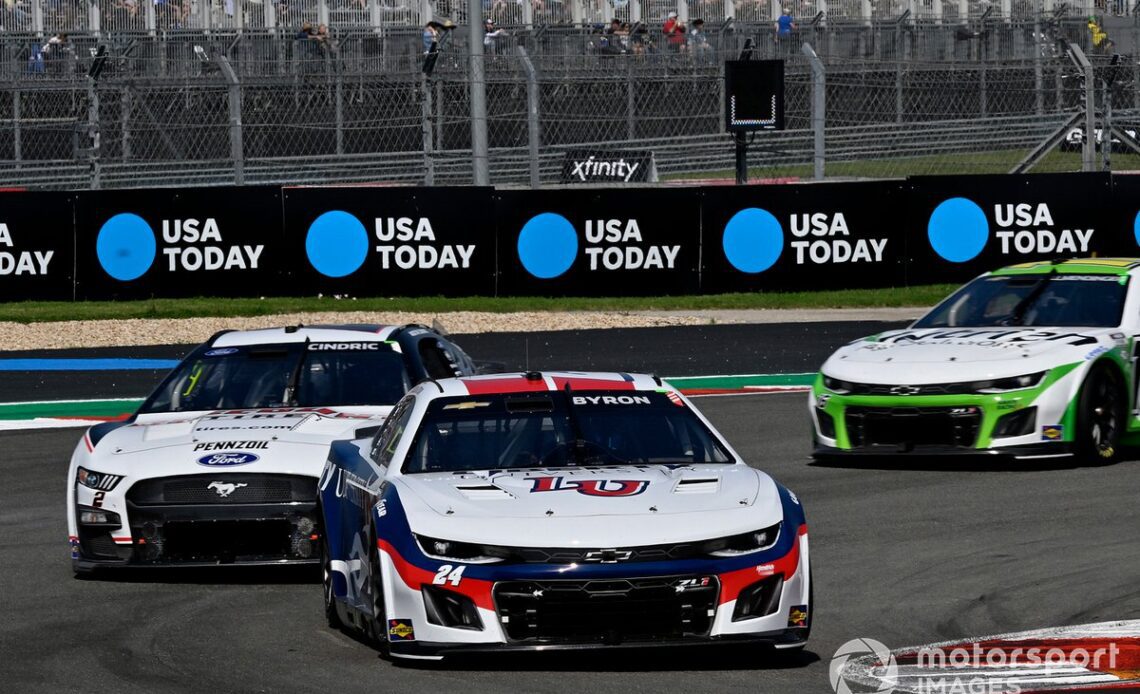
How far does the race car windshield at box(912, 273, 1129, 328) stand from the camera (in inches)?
506

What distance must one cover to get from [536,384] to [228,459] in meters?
1.79

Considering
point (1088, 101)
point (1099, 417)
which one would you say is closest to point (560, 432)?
point (1099, 417)

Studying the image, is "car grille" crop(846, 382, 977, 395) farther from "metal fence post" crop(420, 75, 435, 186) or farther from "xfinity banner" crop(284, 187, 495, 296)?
"metal fence post" crop(420, 75, 435, 186)

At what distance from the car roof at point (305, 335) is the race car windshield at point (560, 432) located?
2.87m

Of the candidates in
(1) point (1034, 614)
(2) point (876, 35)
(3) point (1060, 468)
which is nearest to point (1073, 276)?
(3) point (1060, 468)

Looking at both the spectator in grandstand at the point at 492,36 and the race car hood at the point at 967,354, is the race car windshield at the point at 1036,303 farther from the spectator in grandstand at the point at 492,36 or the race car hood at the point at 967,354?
the spectator in grandstand at the point at 492,36

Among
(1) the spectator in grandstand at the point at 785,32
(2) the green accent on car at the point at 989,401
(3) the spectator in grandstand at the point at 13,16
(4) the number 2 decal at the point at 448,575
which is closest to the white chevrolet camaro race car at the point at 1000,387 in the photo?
(2) the green accent on car at the point at 989,401

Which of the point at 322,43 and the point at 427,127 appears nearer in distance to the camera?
the point at 427,127

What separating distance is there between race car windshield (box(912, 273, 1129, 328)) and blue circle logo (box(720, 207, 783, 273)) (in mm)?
10749

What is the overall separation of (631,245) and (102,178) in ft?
26.7

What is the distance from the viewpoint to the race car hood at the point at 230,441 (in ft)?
29.1

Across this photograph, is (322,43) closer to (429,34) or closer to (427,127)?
(429,34)

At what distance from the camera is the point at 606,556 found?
6.52 metres

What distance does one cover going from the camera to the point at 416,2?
110 ft
